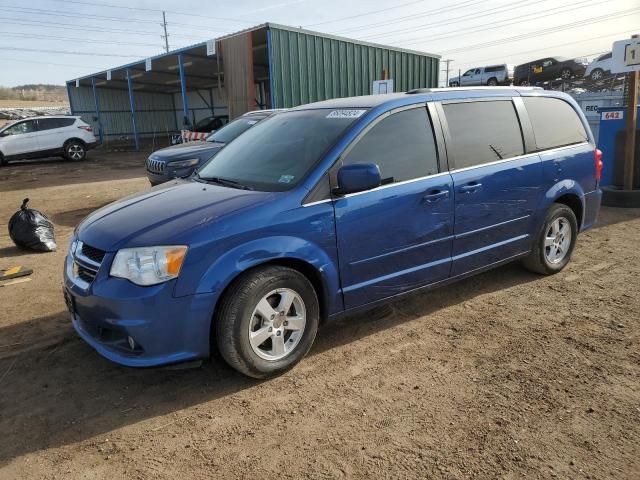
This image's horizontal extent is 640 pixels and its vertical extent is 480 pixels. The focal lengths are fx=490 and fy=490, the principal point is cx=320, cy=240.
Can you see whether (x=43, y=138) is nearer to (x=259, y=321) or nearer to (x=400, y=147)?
(x=400, y=147)

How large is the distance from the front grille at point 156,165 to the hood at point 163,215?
4.96 meters

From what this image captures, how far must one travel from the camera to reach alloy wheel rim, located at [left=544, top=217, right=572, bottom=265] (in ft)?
15.6

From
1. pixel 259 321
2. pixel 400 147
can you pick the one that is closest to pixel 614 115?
pixel 400 147

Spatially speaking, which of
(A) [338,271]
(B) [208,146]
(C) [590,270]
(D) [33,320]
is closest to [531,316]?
(C) [590,270]

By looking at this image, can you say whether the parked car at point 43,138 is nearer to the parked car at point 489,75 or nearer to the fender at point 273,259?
the fender at point 273,259

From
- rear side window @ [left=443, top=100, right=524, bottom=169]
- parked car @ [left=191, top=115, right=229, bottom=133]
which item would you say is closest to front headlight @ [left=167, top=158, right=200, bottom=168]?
rear side window @ [left=443, top=100, right=524, bottom=169]

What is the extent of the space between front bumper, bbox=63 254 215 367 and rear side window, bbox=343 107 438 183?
1.43 m

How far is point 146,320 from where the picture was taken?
277 centimetres

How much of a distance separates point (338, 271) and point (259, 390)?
921 millimetres

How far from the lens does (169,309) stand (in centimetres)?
279

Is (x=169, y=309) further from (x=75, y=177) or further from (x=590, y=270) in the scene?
(x=75, y=177)

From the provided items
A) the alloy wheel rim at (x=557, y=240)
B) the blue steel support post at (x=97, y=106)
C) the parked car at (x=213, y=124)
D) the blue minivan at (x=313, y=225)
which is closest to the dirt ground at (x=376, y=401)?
the blue minivan at (x=313, y=225)

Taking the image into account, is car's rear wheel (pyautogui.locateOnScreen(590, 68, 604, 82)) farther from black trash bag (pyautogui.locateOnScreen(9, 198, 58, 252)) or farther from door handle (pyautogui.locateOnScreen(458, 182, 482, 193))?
black trash bag (pyautogui.locateOnScreen(9, 198, 58, 252))

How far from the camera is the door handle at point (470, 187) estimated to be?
3865 mm
